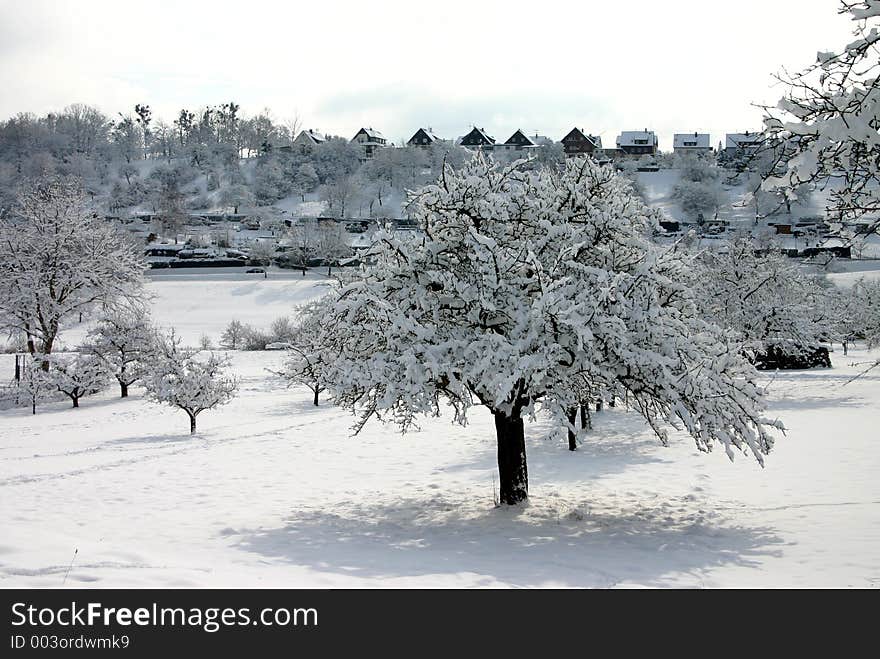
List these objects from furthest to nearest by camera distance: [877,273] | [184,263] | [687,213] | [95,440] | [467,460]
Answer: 1. [687,213]
2. [184,263]
3. [877,273]
4. [95,440]
5. [467,460]

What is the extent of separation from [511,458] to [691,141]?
13551 cm

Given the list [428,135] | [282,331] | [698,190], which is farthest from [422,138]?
[282,331]

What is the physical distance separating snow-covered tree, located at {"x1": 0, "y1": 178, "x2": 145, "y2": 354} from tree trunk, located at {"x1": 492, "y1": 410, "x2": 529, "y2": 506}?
2636 cm

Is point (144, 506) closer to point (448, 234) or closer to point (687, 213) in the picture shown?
point (448, 234)

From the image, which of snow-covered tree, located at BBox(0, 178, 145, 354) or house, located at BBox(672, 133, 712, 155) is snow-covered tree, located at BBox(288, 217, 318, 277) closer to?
snow-covered tree, located at BBox(0, 178, 145, 354)

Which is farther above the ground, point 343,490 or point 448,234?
point 448,234

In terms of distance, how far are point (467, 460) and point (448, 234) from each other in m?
6.96

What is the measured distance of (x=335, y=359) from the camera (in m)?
10.5

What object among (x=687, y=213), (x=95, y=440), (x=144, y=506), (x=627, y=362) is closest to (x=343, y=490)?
(x=144, y=506)

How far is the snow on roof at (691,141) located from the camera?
440ft

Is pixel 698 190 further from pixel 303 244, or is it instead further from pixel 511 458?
pixel 511 458

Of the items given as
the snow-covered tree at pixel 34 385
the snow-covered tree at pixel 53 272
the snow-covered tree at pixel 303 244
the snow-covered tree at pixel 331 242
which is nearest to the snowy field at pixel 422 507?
the snow-covered tree at pixel 34 385

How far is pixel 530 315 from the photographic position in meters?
9.05

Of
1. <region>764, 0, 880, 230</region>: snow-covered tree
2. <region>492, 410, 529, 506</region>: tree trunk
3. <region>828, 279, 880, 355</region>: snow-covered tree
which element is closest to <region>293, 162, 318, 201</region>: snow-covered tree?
<region>828, 279, 880, 355</region>: snow-covered tree
